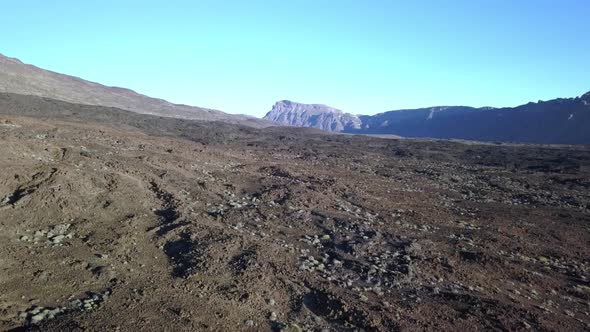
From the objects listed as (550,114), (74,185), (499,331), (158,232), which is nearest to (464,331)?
(499,331)

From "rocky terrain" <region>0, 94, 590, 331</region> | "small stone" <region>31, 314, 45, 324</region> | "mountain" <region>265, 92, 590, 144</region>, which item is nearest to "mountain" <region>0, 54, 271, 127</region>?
"rocky terrain" <region>0, 94, 590, 331</region>

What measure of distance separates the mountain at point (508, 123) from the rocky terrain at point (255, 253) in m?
80.8

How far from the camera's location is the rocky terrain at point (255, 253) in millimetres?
7273

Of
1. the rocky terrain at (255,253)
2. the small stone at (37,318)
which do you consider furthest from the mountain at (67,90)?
→ the small stone at (37,318)

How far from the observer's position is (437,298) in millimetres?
8562

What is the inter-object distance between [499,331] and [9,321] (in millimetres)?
7488

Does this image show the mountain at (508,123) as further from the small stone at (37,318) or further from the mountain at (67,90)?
the small stone at (37,318)

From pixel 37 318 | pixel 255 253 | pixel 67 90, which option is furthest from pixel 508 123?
pixel 37 318

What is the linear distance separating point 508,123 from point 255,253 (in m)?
109

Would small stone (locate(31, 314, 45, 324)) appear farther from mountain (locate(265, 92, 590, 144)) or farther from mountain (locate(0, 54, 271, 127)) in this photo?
mountain (locate(265, 92, 590, 144))

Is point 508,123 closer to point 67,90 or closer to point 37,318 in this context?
point 67,90

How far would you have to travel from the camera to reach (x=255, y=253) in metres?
9.66

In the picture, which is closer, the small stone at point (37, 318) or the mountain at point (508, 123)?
the small stone at point (37, 318)

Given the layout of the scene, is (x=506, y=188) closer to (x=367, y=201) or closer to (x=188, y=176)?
(x=367, y=201)
